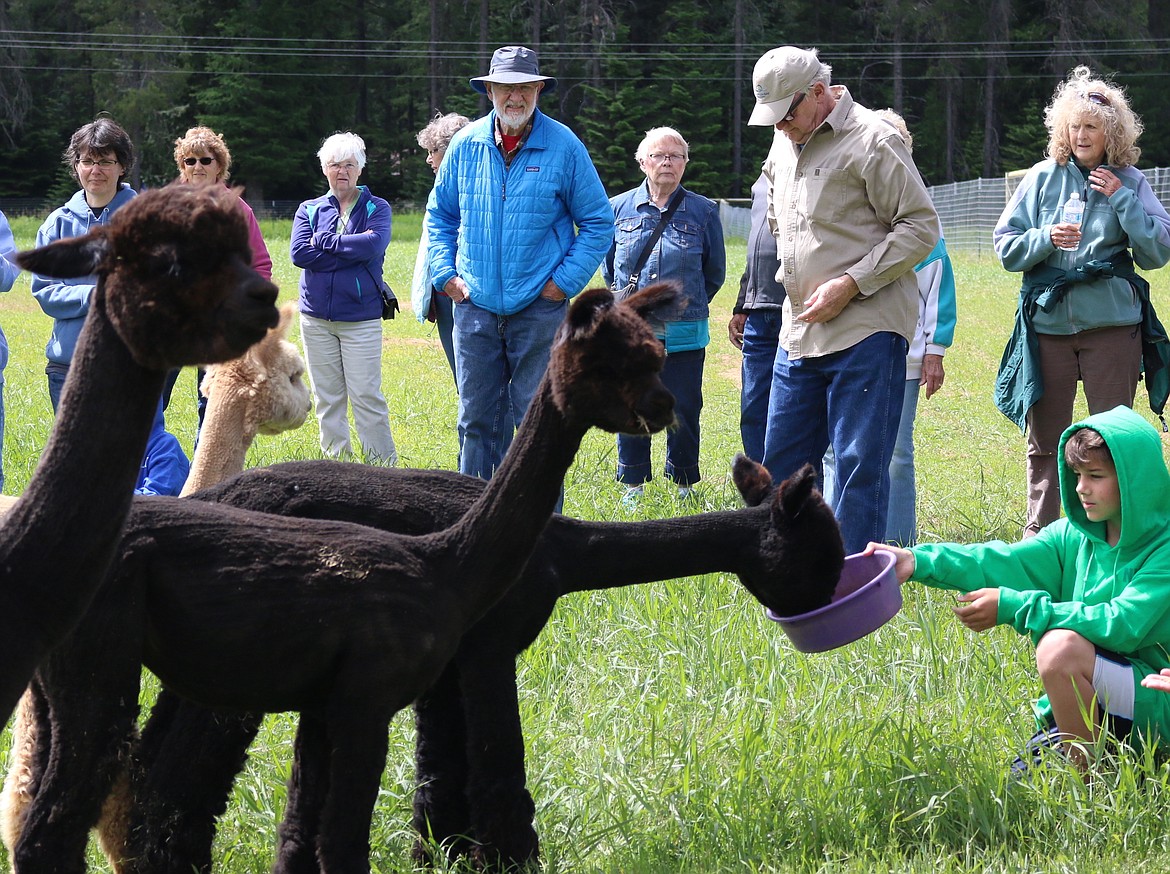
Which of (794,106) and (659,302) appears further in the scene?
(794,106)

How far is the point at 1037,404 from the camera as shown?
23.4ft

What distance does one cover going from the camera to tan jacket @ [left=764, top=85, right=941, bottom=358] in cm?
569

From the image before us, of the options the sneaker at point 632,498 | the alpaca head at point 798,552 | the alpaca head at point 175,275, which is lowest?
the sneaker at point 632,498

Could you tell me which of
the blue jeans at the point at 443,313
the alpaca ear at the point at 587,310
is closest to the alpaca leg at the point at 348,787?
the alpaca ear at the point at 587,310

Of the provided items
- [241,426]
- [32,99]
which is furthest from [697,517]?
[32,99]

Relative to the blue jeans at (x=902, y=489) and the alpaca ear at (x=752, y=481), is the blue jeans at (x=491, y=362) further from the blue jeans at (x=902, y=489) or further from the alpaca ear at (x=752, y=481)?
the alpaca ear at (x=752, y=481)

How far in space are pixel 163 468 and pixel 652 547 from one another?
114 inches

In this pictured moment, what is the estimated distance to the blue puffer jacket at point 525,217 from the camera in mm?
6922

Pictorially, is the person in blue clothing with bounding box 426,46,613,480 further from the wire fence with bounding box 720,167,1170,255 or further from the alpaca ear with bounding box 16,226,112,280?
the wire fence with bounding box 720,167,1170,255

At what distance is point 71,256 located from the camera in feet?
7.89

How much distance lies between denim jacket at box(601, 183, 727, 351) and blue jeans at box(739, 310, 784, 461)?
899 mm

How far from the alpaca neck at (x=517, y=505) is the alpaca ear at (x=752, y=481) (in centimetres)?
122

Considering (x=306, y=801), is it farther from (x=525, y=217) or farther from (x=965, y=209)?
(x=965, y=209)

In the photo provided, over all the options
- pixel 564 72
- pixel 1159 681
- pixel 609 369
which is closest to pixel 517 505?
pixel 609 369
